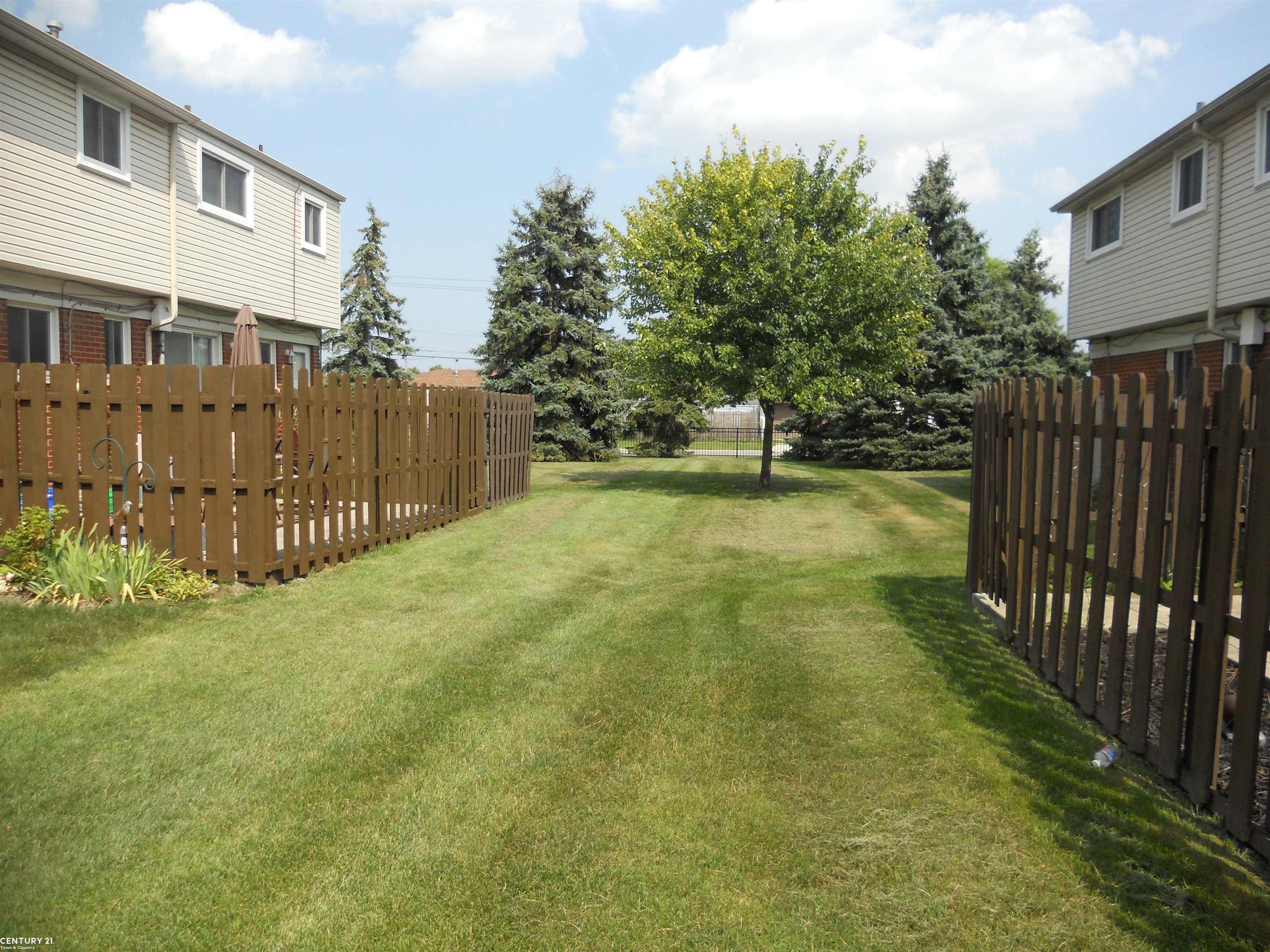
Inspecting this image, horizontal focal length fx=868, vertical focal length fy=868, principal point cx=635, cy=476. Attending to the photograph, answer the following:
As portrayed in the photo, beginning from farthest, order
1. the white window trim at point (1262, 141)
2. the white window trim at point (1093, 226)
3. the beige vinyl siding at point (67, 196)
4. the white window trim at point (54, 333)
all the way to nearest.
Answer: the white window trim at point (1093, 226) < the white window trim at point (54, 333) < the white window trim at point (1262, 141) < the beige vinyl siding at point (67, 196)

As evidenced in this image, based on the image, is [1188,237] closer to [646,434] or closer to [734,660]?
[734,660]

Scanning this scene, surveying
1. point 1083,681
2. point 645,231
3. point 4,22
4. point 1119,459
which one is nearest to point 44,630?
point 1083,681

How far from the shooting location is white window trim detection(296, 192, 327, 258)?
59.9 feet

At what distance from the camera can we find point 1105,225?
16906 mm

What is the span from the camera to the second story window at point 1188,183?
13531 millimetres

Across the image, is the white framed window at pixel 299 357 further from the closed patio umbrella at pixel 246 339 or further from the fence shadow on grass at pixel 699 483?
the closed patio umbrella at pixel 246 339

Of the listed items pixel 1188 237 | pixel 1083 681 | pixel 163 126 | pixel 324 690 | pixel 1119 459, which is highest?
pixel 163 126

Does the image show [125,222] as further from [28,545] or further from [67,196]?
[28,545]

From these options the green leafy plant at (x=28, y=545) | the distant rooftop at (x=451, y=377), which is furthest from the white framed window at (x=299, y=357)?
the distant rooftop at (x=451, y=377)

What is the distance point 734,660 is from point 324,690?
266cm

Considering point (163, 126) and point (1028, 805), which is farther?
point (163, 126)

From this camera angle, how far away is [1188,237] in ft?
45.3

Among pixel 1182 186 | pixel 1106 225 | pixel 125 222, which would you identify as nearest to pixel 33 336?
pixel 125 222

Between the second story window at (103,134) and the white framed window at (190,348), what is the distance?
3023mm
